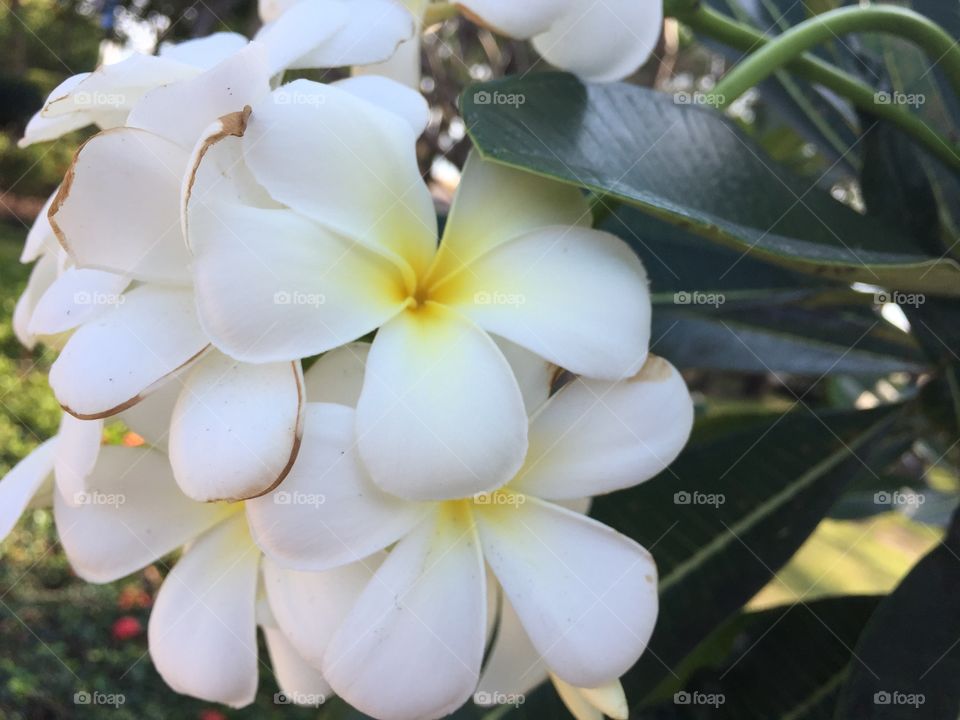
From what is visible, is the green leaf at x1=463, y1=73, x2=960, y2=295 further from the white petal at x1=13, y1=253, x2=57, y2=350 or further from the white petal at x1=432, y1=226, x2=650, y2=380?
the white petal at x1=13, y1=253, x2=57, y2=350

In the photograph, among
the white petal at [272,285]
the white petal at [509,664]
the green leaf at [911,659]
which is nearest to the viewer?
the white petal at [272,285]

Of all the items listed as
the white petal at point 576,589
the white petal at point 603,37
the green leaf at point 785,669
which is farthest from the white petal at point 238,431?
the green leaf at point 785,669

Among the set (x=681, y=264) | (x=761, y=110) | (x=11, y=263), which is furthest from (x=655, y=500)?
(x=11, y=263)

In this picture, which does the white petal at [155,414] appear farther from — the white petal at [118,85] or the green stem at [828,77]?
the green stem at [828,77]

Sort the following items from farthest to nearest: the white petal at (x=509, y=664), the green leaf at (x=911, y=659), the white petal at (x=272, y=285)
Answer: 1. the green leaf at (x=911, y=659)
2. the white petal at (x=509, y=664)
3. the white petal at (x=272, y=285)

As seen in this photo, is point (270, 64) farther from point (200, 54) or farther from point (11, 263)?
point (11, 263)
